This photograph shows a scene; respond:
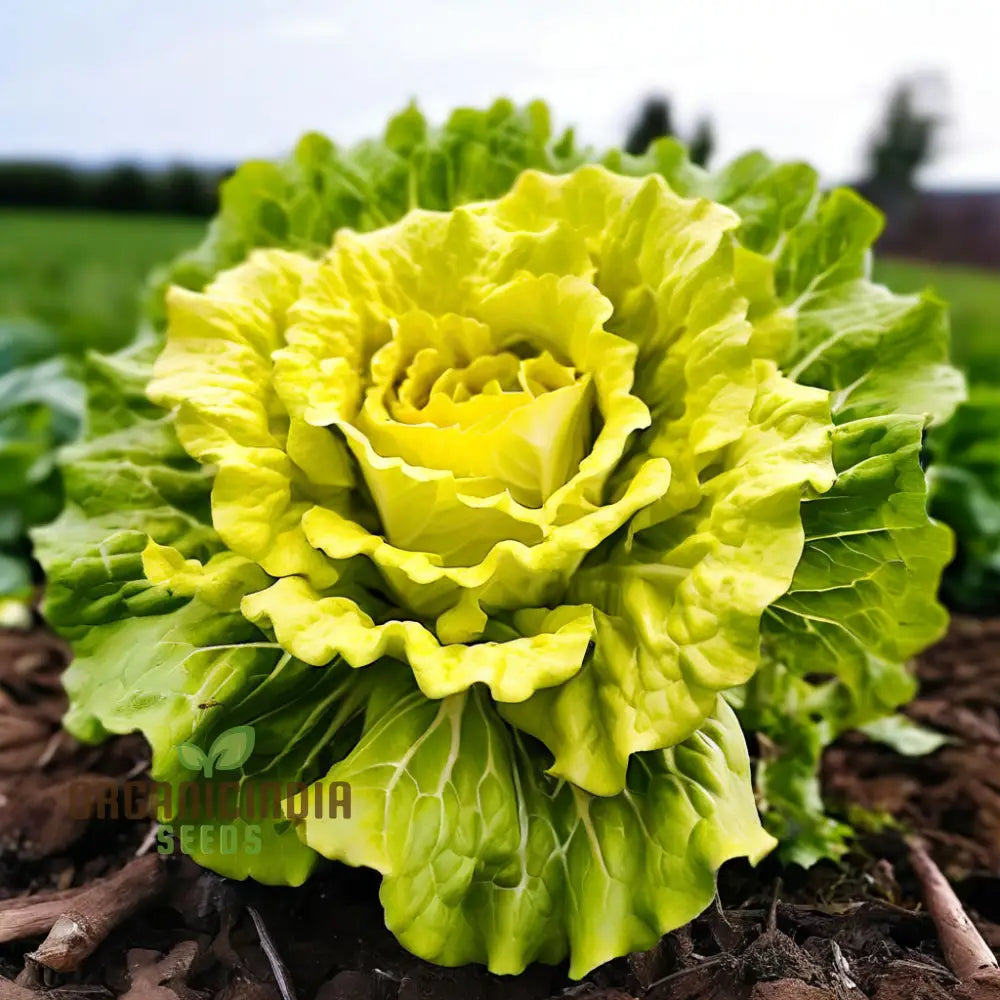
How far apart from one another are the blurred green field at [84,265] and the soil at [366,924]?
2.03 meters

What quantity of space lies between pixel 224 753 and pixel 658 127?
3739 millimetres

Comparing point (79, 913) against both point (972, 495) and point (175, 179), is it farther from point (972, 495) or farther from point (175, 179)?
point (175, 179)

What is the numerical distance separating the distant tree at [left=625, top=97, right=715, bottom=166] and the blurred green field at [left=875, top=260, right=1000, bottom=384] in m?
1.00

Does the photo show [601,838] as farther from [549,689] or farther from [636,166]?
[636,166]

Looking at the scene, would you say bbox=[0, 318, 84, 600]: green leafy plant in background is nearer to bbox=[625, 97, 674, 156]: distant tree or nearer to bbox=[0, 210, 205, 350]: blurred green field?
bbox=[0, 210, 205, 350]: blurred green field

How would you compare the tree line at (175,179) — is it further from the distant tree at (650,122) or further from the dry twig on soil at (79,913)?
the dry twig on soil at (79,913)

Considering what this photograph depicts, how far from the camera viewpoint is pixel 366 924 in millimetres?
1444

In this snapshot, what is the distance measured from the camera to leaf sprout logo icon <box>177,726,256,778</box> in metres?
1.35

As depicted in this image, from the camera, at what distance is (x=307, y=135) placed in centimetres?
197

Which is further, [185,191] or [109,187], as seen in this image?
[109,187]

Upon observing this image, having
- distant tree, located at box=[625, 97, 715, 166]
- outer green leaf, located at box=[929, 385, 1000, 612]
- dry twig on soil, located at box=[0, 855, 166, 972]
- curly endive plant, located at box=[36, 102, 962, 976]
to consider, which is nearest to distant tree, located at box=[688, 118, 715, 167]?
distant tree, located at box=[625, 97, 715, 166]

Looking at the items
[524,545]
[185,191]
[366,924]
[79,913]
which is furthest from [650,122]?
[79,913]

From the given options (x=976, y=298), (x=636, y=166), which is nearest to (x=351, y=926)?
(x=636, y=166)

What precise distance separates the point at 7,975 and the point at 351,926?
1.68 feet
